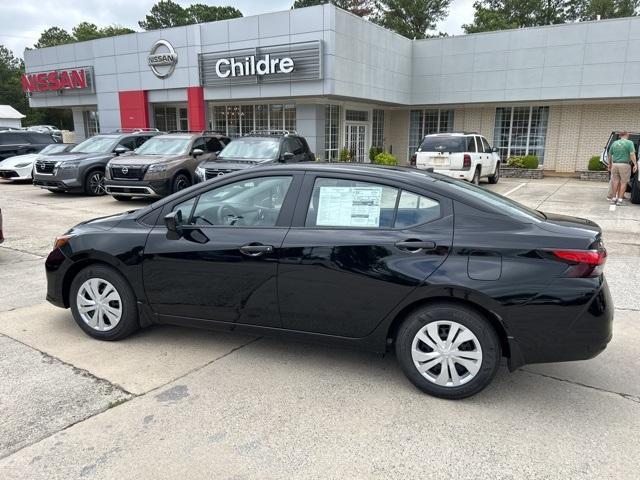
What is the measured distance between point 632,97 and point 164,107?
68.3ft

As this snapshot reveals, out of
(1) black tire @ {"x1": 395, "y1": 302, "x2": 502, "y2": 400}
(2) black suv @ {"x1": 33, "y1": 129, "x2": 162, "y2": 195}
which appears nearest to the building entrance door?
(2) black suv @ {"x1": 33, "y1": 129, "x2": 162, "y2": 195}

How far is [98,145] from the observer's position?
49.2 feet

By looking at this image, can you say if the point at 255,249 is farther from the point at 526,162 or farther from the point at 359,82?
the point at 526,162

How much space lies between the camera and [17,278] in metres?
6.24

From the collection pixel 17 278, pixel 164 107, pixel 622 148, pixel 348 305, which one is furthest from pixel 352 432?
pixel 164 107

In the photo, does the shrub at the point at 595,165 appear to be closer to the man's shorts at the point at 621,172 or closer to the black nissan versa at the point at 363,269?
the man's shorts at the point at 621,172

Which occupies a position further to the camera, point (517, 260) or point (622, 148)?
point (622, 148)

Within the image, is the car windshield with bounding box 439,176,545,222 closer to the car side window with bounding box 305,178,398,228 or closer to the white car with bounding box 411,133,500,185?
the car side window with bounding box 305,178,398,228

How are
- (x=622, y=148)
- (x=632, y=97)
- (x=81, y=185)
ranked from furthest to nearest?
(x=632, y=97), (x=81, y=185), (x=622, y=148)

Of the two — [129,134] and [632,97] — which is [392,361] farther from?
[632,97]

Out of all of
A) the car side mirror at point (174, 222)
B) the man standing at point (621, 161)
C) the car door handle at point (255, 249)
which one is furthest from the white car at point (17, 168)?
the man standing at point (621, 161)

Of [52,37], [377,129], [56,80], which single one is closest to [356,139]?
[377,129]

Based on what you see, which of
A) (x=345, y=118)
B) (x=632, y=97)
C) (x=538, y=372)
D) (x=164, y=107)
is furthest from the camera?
(x=164, y=107)

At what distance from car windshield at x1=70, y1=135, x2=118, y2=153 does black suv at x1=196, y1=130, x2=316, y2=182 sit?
14.5ft
